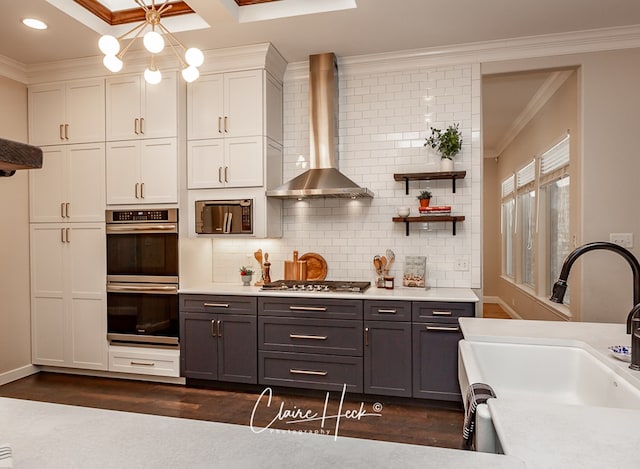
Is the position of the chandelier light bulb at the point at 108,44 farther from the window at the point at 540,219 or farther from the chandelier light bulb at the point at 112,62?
the window at the point at 540,219

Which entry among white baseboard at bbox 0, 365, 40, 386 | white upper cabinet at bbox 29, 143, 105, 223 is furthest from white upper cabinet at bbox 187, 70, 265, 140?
white baseboard at bbox 0, 365, 40, 386

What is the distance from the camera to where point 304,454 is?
0.77 m

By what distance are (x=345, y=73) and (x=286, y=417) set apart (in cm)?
308

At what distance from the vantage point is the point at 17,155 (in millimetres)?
565

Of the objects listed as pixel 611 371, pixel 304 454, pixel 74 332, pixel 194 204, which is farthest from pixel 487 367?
pixel 74 332

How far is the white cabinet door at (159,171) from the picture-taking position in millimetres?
3926

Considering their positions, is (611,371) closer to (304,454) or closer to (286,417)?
(304,454)

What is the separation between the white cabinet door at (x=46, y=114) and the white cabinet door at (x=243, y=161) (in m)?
1.70

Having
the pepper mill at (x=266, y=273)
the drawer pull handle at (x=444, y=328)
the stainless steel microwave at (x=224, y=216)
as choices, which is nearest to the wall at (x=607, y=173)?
the drawer pull handle at (x=444, y=328)

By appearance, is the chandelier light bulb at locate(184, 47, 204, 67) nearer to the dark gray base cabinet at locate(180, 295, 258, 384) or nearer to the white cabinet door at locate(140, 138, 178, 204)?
the white cabinet door at locate(140, 138, 178, 204)

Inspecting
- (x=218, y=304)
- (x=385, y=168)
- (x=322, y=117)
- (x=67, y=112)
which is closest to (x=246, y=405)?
(x=218, y=304)

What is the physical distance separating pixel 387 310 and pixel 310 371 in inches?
32.3

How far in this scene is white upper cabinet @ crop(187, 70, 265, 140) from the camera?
3893 mm

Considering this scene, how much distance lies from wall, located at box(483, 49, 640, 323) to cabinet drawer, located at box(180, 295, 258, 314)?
275cm
